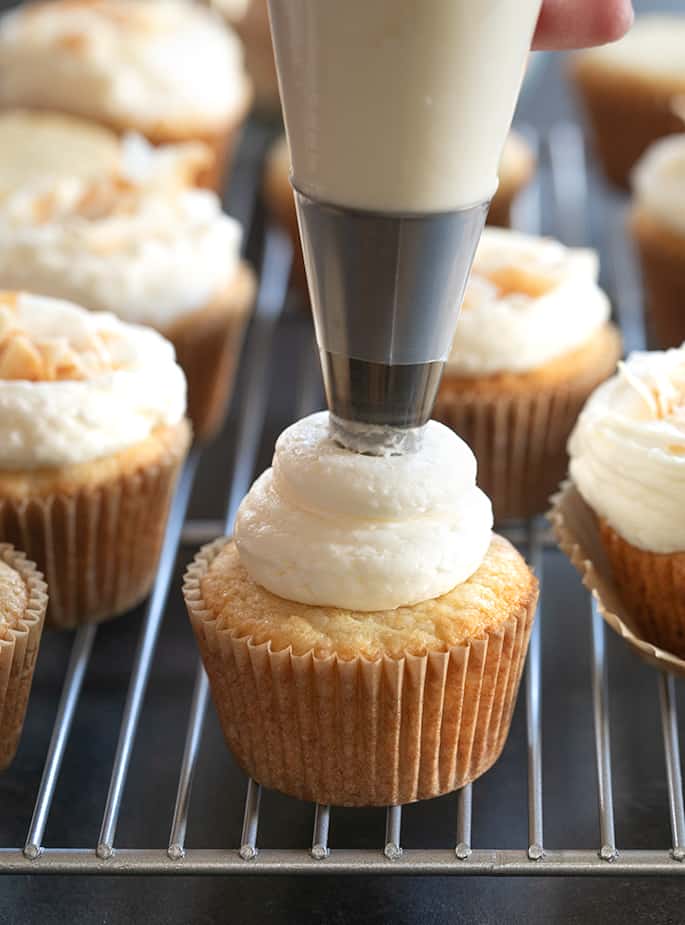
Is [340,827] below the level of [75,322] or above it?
below

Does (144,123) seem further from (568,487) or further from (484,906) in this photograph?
(484,906)

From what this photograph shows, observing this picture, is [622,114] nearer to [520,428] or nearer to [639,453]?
[520,428]

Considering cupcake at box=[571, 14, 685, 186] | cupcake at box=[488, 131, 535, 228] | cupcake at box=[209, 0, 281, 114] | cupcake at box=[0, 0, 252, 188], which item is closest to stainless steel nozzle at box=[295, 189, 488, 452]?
cupcake at box=[488, 131, 535, 228]

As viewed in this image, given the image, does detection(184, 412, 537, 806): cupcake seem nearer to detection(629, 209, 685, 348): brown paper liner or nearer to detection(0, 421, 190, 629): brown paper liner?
detection(0, 421, 190, 629): brown paper liner

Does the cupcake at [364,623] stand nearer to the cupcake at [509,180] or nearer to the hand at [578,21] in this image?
the hand at [578,21]

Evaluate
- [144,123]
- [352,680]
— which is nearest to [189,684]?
[352,680]

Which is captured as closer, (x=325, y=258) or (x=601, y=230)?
(x=325, y=258)

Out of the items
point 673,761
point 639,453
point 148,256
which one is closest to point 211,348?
point 148,256
